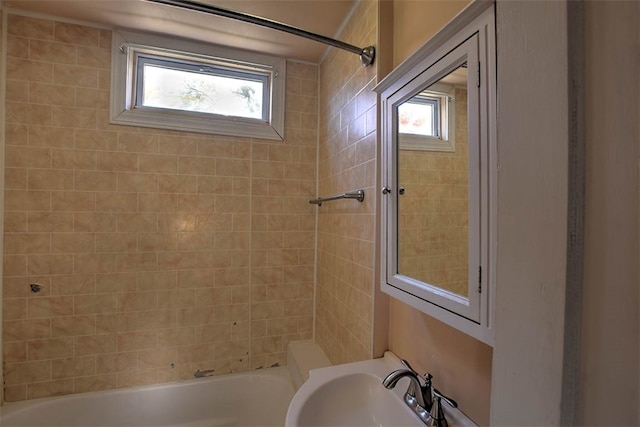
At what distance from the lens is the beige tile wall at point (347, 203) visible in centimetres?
132

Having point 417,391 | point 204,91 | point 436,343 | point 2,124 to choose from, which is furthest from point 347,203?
point 2,124

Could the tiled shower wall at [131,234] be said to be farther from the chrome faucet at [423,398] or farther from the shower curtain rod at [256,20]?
the shower curtain rod at [256,20]

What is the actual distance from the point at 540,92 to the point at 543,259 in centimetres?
19

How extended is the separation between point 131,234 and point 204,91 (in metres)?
1.06

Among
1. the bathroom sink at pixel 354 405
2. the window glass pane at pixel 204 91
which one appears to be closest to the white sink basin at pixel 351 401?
the bathroom sink at pixel 354 405

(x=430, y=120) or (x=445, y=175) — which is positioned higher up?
(x=430, y=120)

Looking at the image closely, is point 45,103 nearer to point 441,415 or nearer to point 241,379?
point 241,379

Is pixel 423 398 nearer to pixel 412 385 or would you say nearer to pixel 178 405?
pixel 412 385

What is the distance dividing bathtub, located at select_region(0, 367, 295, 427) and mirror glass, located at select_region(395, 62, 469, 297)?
56.2 inches

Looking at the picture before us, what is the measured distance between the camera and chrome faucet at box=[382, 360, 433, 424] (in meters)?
0.86

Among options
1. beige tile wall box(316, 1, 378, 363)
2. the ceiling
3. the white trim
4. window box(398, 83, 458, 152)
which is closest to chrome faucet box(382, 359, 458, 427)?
beige tile wall box(316, 1, 378, 363)

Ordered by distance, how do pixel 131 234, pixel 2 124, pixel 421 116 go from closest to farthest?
pixel 421 116 < pixel 2 124 < pixel 131 234

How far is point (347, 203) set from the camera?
1570mm

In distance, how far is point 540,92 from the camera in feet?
1.04
